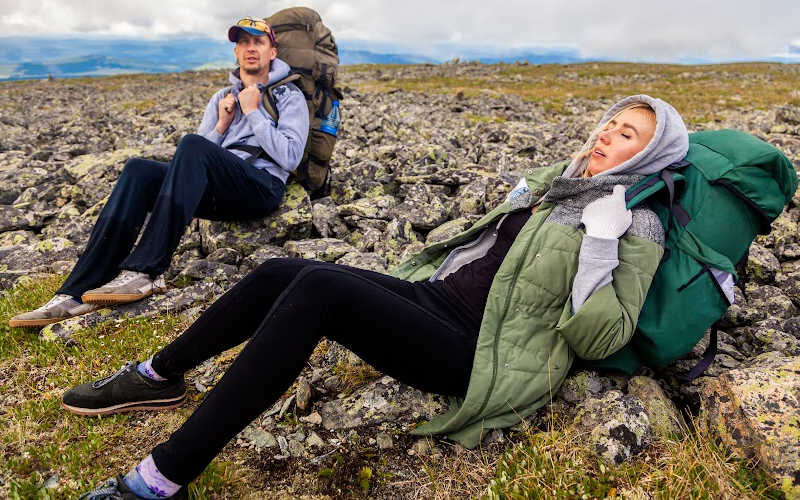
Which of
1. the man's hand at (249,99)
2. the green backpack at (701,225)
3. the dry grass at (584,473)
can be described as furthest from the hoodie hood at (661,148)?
the man's hand at (249,99)

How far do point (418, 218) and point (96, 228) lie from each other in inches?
200

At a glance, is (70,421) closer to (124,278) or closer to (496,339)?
(124,278)

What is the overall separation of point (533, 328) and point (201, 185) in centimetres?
494

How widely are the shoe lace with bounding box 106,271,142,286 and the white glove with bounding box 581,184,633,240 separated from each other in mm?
5725

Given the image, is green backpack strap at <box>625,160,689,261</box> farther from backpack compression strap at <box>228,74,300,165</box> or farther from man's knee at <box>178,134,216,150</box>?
backpack compression strap at <box>228,74,300,165</box>

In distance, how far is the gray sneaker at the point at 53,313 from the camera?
594 centimetres

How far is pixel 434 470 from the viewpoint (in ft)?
13.0

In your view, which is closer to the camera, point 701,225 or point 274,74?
point 701,225

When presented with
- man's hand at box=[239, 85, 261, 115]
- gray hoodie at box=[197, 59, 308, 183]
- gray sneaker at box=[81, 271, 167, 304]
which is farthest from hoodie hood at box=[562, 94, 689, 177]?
gray sneaker at box=[81, 271, 167, 304]

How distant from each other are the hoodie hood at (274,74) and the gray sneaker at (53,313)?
4163 millimetres

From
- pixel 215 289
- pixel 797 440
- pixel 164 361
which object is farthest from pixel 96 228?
pixel 797 440

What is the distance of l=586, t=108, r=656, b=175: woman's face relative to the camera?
14.2ft

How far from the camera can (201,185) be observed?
662 centimetres

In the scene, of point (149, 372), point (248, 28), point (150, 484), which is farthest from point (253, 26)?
point (150, 484)
